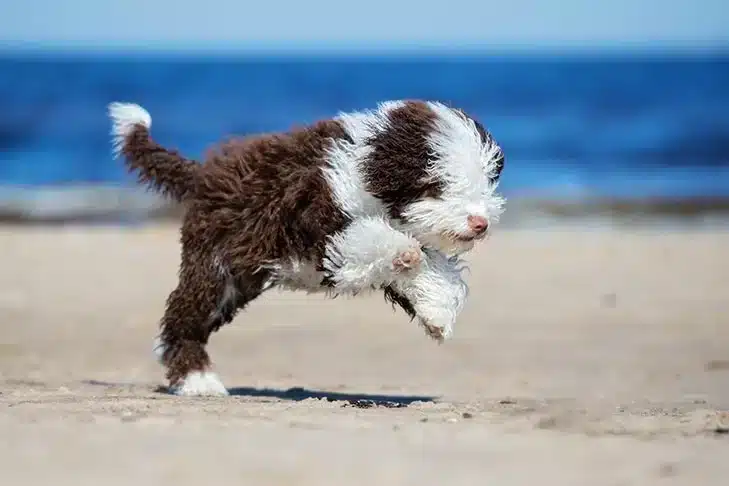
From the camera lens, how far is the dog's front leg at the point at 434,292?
5.72 metres

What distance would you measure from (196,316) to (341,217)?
3.46 ft

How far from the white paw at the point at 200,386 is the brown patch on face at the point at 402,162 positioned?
1339mm

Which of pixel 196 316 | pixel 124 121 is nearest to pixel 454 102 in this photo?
pixel 124 121

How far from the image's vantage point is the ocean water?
20.2 meters

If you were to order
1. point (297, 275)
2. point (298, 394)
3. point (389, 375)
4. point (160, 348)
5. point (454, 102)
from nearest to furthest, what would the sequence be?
point (297, 275) → point (160, 348) → point (298, 394) → point (389, 375) → point (454, 102)

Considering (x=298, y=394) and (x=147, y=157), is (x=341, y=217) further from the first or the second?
(x=147, y=157)

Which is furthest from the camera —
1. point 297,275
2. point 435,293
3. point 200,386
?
point 200,386

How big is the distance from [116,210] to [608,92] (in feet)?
74.4

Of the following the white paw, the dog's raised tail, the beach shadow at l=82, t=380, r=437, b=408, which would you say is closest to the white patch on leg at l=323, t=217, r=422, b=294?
the beach shadow at l=82, t=380, r=437, b=408

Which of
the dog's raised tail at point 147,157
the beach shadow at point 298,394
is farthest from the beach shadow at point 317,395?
the dog's raised tail at point 147,157

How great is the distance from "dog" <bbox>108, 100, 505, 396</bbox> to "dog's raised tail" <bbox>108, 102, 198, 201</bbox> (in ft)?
0.55

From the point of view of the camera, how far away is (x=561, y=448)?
428 centimetres

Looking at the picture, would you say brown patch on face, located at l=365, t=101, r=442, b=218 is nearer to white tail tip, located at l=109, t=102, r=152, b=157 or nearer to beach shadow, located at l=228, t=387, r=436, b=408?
beach shadow, located at l=228, t=387, r=436, b=408

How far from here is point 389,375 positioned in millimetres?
7789
